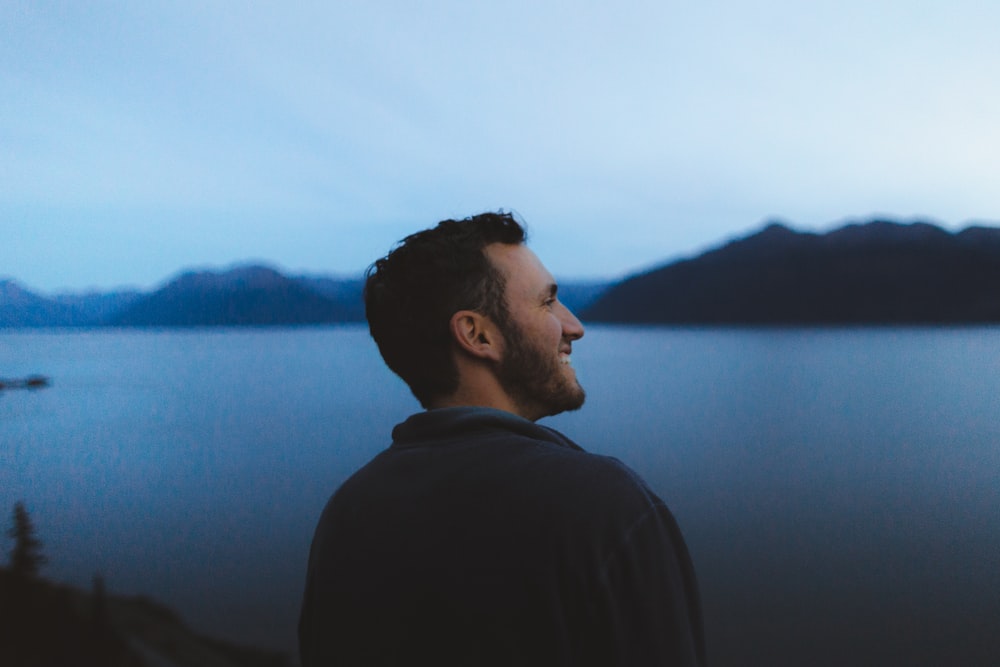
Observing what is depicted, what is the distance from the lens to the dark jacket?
73 centimetres

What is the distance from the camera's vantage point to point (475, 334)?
3.65ft

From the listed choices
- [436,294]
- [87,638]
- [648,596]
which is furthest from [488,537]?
[87,638]

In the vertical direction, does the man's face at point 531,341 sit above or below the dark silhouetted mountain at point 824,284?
below

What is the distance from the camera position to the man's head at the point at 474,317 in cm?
111

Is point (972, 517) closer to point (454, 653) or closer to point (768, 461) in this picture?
point (768, 461)

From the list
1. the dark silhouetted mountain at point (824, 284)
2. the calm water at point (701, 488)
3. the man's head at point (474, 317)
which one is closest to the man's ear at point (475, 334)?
the man's head at point (474, 317)

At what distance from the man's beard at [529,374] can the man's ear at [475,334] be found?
0.07 feet

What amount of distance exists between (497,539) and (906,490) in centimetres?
3172

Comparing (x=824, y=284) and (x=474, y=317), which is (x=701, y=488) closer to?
(x=474, y=317)

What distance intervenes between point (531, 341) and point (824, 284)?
168223 mm

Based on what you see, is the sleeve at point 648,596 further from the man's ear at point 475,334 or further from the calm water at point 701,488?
the calm water at point 701,488

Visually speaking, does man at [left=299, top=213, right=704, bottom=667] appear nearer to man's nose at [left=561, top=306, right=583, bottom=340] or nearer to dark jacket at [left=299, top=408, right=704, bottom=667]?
dark jacket at [left=299, top=408, right=704, bottom=667]

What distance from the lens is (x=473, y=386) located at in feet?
3.62

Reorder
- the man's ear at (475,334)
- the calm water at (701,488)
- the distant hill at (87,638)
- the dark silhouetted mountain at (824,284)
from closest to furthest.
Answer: the man's ear at (475,334) < the distant hill at (87,638) < the calm water at (701,488) < the dark silhouetted mountain at (824,284)
